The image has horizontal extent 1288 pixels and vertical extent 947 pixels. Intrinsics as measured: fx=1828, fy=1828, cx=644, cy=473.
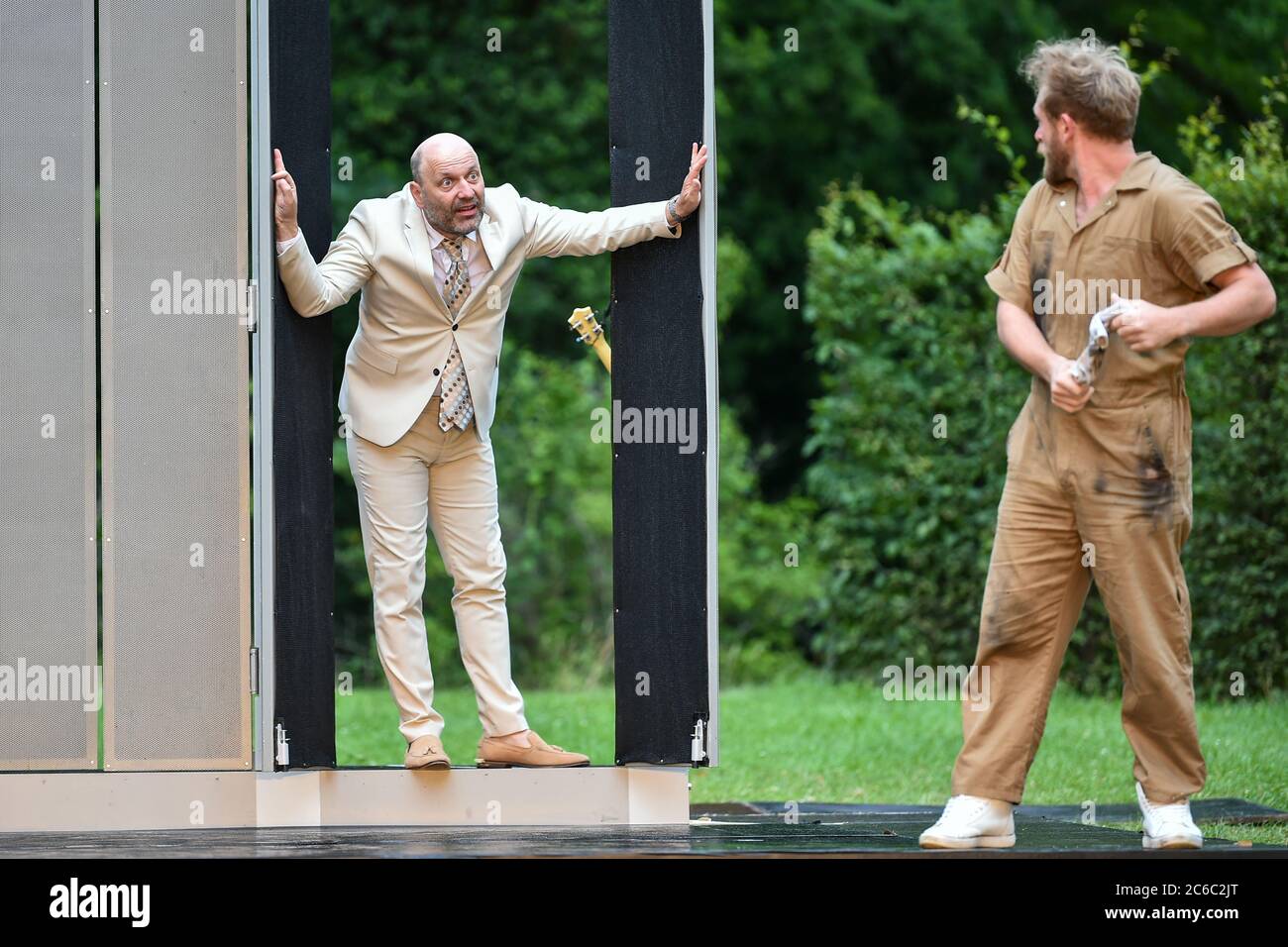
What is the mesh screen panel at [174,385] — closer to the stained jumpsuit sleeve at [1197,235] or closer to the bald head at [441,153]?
the bald head at [441,153]

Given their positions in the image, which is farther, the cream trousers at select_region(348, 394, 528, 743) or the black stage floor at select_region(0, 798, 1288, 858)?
the cream trousers at select_region(348, 394, 528, 743)

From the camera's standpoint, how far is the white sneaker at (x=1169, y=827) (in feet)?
15.4

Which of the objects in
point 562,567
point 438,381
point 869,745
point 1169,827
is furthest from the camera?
point 562,567

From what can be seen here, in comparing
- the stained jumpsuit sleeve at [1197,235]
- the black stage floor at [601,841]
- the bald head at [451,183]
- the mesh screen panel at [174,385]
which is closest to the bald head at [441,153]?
the bald head at [451,183]

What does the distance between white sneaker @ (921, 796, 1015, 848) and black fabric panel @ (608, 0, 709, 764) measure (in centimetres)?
137

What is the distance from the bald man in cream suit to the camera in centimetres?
602

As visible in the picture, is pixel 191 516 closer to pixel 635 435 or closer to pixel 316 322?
pixel 316 322

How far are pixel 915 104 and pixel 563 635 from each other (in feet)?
24.7

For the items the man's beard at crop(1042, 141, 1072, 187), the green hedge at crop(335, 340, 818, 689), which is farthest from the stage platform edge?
the green hedge at crop(335, 340, 818, 689)

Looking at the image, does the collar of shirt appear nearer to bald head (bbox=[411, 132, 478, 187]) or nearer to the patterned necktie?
the patterned necktie

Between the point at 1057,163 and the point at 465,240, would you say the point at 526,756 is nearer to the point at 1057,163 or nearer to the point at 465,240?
the point at 465,240

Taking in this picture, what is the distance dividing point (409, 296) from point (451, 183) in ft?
1.29

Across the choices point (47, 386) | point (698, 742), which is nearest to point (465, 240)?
point (47, 386)

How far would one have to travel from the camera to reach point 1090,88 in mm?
4855
